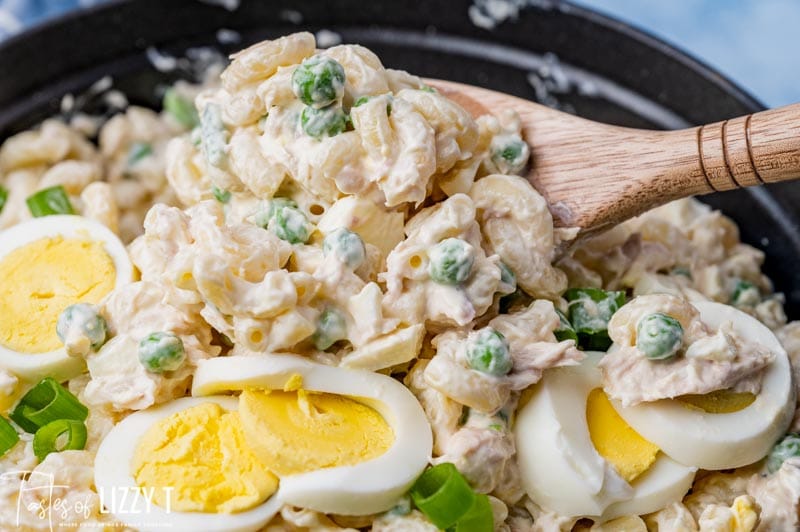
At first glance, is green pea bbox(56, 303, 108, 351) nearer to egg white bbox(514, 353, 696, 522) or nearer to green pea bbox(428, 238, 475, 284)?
green pea bbox(428, 238, 475, 284)

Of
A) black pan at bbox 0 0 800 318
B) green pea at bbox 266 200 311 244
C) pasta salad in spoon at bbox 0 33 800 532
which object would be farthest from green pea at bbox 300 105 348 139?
black pan at bbox 0 0 800 318

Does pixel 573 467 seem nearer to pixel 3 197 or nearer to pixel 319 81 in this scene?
pixel 319 81

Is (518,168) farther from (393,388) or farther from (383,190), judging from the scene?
(393,388)

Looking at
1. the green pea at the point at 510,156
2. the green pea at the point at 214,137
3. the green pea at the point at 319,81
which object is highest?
the green pea at the point at 319,81

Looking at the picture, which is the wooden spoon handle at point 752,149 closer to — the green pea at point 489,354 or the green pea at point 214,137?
the green pea at point 489,354

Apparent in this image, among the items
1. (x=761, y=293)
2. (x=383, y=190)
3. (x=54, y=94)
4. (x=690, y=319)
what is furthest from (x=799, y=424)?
(x=54, y=94)

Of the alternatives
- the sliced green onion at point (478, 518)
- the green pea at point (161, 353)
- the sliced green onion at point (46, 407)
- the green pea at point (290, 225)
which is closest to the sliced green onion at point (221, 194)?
the green pea at point (290, 225)
